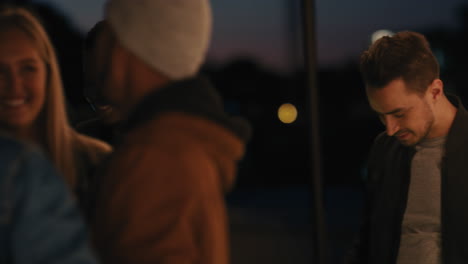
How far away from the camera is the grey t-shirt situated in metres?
2.56

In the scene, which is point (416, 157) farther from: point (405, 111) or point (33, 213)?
point (33, 213)

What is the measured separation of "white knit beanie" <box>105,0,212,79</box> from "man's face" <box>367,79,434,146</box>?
1472mm

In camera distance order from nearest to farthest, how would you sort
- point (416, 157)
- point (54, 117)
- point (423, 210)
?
point (54, 117)
point (423, 210)
point (416, 157)

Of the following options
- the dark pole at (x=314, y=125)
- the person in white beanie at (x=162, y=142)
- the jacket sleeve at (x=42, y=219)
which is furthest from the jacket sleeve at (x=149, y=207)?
the dark pole at (x=314, y=125)

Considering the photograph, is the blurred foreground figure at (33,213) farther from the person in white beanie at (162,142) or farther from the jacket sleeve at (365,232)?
the jacket sleeve at (365,232)

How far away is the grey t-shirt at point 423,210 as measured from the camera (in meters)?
2.56

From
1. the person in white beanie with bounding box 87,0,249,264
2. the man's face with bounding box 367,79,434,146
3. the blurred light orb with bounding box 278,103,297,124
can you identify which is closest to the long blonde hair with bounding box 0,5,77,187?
the person in white beanie with bounding box 87,0,249,264

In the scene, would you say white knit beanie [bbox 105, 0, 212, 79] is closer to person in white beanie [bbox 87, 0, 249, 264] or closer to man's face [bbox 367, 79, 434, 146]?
person in white beanie [bbox 87, 0, 249, 264]

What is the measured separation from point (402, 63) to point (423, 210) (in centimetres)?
66

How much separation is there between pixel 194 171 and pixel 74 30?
2623 cm

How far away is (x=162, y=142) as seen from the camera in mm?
1277

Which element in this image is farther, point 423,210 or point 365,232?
point 365,232

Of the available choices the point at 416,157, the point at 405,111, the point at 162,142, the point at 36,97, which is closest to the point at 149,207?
the point at 162,142

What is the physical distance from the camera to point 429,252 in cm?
254
